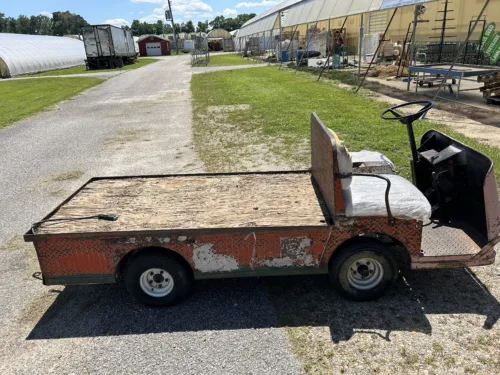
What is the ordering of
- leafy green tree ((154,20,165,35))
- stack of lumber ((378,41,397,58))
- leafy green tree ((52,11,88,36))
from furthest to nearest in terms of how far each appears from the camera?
leafy green tree ((154,20,165,35))
leafy green tree ((52,11,88,36))
stack of lumber ((378,41,397,58))

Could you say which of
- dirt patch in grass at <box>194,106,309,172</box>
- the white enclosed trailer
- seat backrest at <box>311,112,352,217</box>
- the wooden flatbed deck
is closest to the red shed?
the white enclosed trailer

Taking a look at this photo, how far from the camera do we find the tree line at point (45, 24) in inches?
5349

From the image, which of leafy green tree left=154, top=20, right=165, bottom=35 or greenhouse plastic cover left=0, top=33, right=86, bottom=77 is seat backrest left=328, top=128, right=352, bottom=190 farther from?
leafy green tree left=154, top=20, right=165, bottom=35

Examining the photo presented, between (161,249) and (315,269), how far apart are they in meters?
Result: 1.30

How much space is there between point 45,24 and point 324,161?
171 m

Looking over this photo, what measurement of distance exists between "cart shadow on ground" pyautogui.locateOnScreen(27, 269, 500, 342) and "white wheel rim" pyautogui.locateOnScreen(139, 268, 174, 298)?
15cm

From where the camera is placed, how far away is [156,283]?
139 inches

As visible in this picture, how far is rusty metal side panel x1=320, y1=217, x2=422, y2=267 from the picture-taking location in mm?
3275

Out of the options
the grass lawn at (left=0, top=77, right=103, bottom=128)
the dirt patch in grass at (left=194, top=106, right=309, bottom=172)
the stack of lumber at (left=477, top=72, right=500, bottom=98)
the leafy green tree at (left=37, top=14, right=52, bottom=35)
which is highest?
the leafy green tree at (left=37, top=14, right=52, bottom=35)

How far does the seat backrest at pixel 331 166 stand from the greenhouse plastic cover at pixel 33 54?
34.9 metres

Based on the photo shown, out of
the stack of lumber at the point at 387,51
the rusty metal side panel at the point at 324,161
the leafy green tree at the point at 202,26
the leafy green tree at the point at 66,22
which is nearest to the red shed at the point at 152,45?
the stack of lumber at the point at 387,51

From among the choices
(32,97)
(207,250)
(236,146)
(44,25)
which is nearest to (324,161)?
(207,250)

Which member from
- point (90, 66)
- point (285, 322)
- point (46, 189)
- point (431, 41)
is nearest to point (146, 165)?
point (46, 189)

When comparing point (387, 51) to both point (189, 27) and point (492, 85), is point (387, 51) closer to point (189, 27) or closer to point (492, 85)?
point (492, 85)
